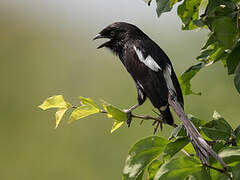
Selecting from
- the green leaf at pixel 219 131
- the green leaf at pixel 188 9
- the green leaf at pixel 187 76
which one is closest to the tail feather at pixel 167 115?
the green leaf at pixel 187 76

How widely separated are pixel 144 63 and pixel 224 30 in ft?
4.57

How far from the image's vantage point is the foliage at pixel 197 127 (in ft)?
3.77

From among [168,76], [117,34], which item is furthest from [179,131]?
[117,34]

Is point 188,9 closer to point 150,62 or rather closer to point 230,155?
point 230,155

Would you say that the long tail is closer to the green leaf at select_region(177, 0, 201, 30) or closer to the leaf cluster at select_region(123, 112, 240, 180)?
the leaf cluster at select_region(123, 112, 240, 180)

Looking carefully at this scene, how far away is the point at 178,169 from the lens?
3.76 feet

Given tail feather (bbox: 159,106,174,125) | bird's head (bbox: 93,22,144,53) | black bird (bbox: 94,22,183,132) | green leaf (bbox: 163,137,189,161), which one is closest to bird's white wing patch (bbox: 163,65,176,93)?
black bird (bbox: 94,22,183,132)

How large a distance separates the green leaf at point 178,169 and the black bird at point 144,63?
94 centimetres

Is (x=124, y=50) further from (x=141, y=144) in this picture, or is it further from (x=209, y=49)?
(x=141, y=144)

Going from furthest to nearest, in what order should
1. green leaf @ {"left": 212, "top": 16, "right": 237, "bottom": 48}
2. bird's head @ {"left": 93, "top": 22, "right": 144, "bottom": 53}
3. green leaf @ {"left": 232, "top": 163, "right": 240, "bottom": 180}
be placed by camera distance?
bird's head @ {"left": 93, "top": 22, "right": 144, "bottom": 53} < green leaf @ {"left": 212, "top": 16, "right": 237, "bottom": 48} < green leaf @ {"left": 232, "top": 163, "right": 240, "bottom": 180}

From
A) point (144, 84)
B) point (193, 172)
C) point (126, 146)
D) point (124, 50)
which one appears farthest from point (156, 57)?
point (126, 146)

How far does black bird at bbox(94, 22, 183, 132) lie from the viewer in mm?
2359

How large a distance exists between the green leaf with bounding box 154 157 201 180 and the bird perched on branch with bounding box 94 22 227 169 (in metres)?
0.76

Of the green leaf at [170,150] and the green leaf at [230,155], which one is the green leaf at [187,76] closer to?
the green leaf at [170,150]
